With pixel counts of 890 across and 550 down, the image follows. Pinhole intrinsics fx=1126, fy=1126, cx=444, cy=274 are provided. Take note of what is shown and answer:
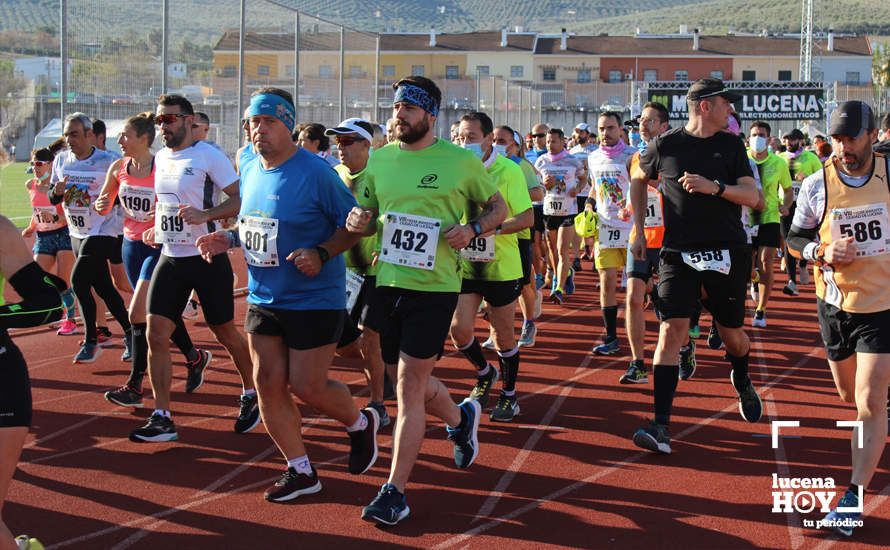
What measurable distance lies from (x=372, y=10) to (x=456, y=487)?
14340 centimetres

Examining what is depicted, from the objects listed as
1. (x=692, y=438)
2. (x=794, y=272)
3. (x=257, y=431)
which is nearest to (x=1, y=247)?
(x=257, y=431)

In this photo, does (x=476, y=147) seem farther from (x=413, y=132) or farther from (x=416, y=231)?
(x=416, y=231)

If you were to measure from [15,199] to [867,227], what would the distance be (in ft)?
84.3

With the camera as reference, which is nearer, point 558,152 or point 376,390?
point 376,390

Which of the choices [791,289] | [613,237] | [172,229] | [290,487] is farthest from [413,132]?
[791,289]

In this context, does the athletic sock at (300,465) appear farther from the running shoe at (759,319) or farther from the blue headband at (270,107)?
the running shoe at (759,319)

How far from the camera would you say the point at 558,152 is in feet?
52.4

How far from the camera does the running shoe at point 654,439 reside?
23.6ft

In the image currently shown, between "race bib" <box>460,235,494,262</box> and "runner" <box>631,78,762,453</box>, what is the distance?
143cm

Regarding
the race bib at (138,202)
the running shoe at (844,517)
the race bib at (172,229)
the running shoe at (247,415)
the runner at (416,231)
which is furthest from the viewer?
the race bib at (138,202)

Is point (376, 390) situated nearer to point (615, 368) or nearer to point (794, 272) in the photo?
point (615, 368)

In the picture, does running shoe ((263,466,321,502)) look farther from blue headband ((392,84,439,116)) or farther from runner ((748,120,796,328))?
runner ((748,120,796,328))

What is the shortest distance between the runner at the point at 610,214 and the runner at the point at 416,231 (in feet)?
15.0

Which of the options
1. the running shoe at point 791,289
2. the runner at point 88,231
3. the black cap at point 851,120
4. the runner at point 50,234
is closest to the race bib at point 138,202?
the runner at point 88,231
